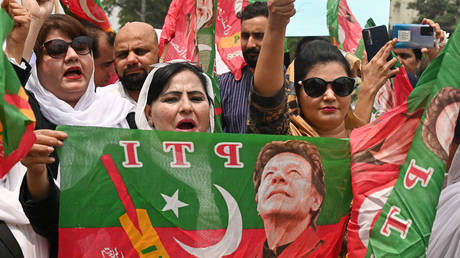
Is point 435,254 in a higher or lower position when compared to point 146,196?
lower

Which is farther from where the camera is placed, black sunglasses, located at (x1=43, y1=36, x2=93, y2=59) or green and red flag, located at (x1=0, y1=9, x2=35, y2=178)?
black sunglasses, located at (x1=43, y1=36, x2=93, y2=59)

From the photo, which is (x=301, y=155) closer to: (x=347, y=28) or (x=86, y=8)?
(x=86, y=8)

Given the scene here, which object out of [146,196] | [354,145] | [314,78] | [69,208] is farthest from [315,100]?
[69,208]

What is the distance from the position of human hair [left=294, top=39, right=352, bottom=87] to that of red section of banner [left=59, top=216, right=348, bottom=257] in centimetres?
90

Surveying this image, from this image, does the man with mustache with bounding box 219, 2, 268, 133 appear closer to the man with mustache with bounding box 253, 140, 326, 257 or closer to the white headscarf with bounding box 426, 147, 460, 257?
the man with mustache with bounding box 253, 140, 326, 257

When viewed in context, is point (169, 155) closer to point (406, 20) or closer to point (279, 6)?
point (279, 6)

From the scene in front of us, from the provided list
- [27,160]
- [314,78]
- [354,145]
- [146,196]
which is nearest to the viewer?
[27,160]

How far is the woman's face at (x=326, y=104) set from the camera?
11.0 feet

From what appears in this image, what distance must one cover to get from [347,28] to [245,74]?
1.84 m

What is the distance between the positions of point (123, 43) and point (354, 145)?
2.03 m

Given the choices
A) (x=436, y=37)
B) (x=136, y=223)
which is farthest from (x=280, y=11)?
(x=436, y=37)

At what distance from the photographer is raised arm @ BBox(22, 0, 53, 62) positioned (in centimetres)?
348

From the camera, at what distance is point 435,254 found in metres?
2.85

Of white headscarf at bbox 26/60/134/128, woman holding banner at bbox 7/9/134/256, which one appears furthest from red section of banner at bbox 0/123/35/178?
white headscarf at bbox 26/60/134/128
